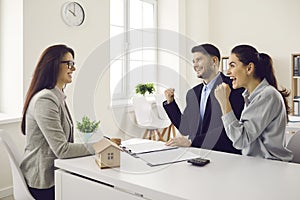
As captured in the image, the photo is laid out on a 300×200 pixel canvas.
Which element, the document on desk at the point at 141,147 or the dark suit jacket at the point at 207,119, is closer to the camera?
the document on desk at the point at 141,147

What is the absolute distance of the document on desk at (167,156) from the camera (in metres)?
1.50

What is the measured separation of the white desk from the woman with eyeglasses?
0.38 feet

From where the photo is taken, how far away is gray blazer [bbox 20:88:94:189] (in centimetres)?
164

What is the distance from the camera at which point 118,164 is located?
57.5 inches

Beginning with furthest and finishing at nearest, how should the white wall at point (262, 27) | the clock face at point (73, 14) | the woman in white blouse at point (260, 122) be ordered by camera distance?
the white wall at point (262, 27)
the clock face at point (73, 14)
the woman in white blouse at point (260, 122)

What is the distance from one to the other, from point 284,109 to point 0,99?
9.11ft

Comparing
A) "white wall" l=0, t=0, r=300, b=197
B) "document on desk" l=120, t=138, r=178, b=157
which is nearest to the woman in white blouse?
"document on desk" l=120, t=138, r=178, b=157

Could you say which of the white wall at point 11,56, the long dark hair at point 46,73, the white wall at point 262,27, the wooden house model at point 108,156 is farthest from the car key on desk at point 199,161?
the white wall at point 262,27

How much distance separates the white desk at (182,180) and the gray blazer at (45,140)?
0.27ft

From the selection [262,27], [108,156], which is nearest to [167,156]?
[108,156]

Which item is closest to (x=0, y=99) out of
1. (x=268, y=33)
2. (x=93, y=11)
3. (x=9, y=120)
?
(x=9, y=120)

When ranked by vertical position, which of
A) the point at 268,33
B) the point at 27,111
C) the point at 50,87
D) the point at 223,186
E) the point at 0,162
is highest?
the point at 268,33

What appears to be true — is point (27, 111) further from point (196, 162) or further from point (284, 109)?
point (284, 109)

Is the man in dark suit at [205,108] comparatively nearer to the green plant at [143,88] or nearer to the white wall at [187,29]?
the white wall at [187,29]
